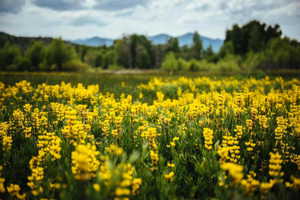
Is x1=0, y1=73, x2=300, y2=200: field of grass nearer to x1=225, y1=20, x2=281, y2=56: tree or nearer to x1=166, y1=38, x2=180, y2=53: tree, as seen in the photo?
x1=225, y1=20, x2=281, y2=56: tree

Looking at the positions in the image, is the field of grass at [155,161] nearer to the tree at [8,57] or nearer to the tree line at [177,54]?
the tree line at [177,54]

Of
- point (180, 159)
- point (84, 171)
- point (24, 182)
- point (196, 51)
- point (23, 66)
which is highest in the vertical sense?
point (196, 51)

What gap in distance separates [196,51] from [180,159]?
87.6 m

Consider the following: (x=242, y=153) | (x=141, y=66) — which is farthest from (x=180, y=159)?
(x=141, y=66)

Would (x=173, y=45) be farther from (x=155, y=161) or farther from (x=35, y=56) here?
(x=155, y=161)

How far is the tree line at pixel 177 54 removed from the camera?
39278mm

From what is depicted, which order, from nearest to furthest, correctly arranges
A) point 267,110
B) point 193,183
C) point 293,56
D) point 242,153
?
1. point 193,183
2. point 242,153
3. point 267,110
4. point 293,56

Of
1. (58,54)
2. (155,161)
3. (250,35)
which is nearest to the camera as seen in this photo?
(155,161)

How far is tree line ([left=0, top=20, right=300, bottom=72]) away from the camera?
129 ft

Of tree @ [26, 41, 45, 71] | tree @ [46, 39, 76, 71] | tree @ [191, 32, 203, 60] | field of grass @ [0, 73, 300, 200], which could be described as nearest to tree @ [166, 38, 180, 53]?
tree @ [191, 32, 203, 60]

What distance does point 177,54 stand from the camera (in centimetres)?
8538

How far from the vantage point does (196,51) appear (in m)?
85.0

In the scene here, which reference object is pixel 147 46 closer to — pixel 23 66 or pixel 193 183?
pixel 23 66

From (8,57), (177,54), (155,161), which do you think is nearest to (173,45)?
(177,54)
